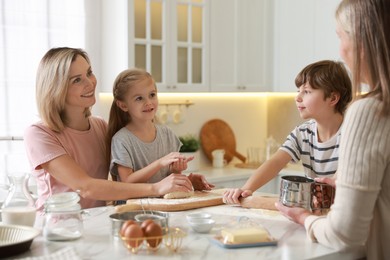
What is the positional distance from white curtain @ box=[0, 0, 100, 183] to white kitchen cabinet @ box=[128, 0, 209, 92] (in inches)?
18.7

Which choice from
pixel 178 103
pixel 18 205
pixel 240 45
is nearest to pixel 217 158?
pixel 178 103

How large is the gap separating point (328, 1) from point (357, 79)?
2946 millimetres

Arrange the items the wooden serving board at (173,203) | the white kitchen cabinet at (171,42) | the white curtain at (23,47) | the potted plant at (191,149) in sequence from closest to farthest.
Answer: the wooden serving board at (173,203), the white curtain at (23,47), the white kitchen cabinet at (171,42), the potted plant at (191,149)

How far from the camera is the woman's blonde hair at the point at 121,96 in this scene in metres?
2.72

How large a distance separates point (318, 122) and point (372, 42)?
1.04 meters

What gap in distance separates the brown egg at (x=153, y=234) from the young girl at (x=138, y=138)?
0.84 meters

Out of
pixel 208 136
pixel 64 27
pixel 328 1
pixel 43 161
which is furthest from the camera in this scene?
pixel 208 136

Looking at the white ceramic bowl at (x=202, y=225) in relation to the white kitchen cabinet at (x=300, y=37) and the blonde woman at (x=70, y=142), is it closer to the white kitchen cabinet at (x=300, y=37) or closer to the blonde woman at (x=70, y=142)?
the blonde woman at (x=70, y=142)

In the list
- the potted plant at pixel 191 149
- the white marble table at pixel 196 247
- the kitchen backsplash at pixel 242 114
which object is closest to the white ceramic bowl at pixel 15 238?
the white marble table at pixel 196 247

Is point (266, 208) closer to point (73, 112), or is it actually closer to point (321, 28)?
point (73, 112)

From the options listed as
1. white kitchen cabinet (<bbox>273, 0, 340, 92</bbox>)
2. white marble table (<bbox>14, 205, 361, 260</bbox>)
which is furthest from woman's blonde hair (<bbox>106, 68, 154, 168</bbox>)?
white kitchen cabinet (<bbox>273, 0, 340, 92</bbox>)

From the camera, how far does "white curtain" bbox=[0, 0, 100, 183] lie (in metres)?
3.53

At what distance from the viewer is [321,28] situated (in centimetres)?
442

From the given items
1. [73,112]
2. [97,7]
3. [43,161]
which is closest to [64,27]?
[97,7]
